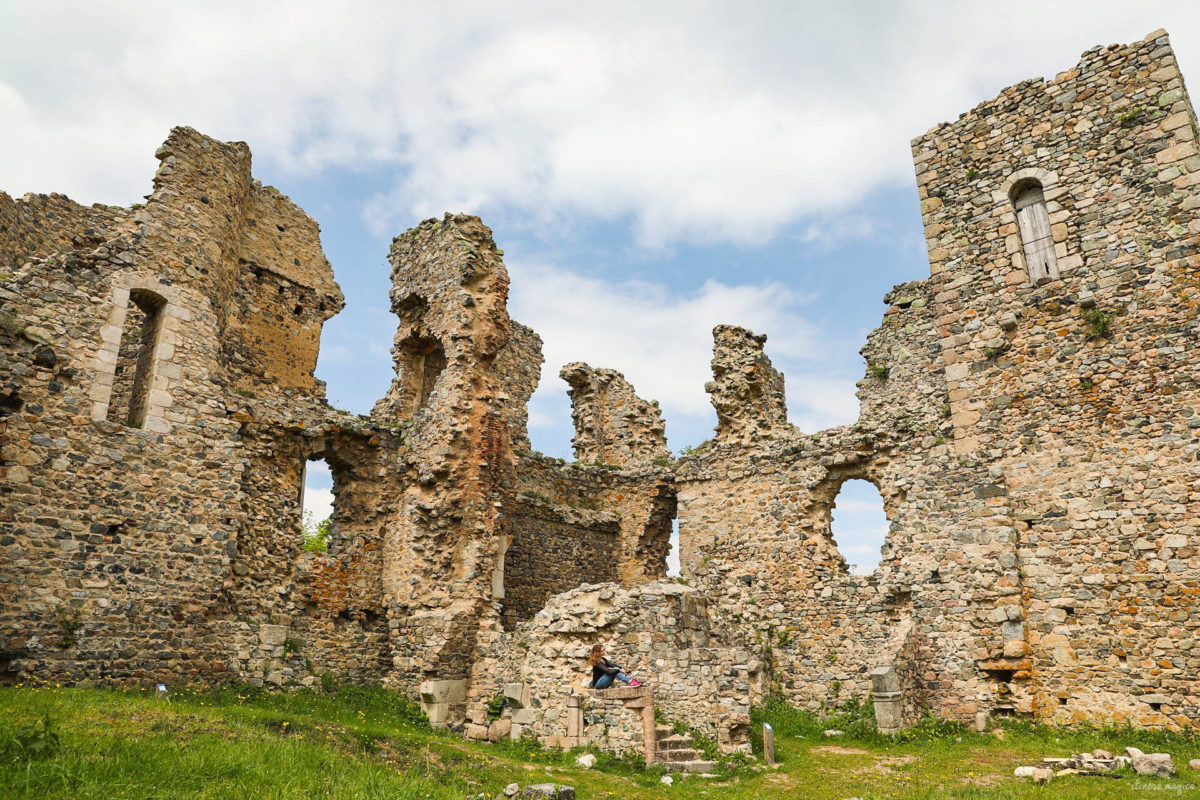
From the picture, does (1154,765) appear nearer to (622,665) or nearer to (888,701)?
(888,701)

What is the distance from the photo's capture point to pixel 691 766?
33.0 feet

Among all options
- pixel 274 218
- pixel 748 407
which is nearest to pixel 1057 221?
pixel 748 407

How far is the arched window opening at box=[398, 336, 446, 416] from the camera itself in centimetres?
1655

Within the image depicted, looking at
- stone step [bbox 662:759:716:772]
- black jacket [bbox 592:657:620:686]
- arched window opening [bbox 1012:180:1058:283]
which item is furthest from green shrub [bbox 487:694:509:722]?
arched window opening [bbox 1012:180:1058:283]

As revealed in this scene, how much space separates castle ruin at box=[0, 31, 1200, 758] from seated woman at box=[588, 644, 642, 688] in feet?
0.80

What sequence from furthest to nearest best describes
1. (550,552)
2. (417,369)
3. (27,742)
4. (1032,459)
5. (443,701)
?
(550,552), (417,369), (1032,459), (443,701), (27,742)

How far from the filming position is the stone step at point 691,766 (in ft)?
32.9

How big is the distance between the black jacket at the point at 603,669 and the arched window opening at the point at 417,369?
7.28 metres

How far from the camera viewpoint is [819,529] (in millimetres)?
15594

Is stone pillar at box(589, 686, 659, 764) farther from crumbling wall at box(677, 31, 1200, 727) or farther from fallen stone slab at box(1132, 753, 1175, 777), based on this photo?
fallen stone slab at box(1132, 753, 1175, 777)

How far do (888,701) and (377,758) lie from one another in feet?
25.9

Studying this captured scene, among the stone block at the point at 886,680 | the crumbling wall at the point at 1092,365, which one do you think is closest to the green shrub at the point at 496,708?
the stone block at the point at 886,680

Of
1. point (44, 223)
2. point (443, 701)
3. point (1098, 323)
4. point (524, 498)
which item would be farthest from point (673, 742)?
point (44, 223)

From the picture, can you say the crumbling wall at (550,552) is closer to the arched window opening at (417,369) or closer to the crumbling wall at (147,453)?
the arched window opening at (417,369)
